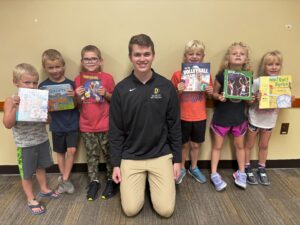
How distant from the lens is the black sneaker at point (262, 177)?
2.85 meters

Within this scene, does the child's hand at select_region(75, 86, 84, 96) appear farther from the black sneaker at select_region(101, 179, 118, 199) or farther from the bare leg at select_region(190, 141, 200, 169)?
the bare leg at select_region(190, 141, 200, 169)

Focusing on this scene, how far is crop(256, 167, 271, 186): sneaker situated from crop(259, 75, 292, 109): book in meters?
0.76

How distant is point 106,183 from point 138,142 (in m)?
0.73

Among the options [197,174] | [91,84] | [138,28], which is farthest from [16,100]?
[197,174]

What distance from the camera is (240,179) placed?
280 cm

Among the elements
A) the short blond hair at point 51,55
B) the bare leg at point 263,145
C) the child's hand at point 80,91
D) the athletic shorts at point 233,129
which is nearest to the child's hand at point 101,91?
the child's hand at point 80,91

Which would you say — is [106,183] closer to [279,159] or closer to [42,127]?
[42,127]

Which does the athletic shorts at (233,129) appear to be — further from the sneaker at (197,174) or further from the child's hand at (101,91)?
the child's hand at (101,91)

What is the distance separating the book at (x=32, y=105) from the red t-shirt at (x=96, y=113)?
0.41 meters

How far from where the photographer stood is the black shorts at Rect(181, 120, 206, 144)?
270 centimetres

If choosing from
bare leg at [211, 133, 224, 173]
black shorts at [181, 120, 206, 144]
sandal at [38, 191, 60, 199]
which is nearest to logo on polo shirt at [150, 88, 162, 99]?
black shorts at [181, 120, 206, 144]

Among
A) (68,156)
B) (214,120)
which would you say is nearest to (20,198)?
(68,156)

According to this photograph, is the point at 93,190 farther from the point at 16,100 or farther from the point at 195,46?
the point at 195,46

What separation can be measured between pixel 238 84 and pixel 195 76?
41 cm
